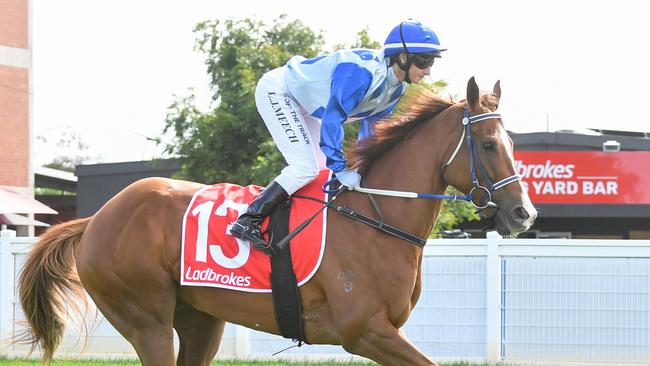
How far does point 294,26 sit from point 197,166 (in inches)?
155

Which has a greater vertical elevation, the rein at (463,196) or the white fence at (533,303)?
the rein at (463,196)

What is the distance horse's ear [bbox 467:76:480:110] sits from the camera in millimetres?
4910

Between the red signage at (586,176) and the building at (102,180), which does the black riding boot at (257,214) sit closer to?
the red signage at (586,176)

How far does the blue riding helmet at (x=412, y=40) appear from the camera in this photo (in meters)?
5.07

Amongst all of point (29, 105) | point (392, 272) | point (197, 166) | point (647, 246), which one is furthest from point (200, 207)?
point (29, 105)

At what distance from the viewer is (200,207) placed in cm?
541

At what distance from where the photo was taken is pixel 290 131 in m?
5.35

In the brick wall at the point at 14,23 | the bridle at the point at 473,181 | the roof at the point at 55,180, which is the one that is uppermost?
the brick wall at the point at 14,23

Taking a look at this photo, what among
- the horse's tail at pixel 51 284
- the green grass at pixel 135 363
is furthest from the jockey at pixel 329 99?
the green grass at pixel 135 363

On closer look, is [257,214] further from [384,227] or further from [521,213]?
[521,213]

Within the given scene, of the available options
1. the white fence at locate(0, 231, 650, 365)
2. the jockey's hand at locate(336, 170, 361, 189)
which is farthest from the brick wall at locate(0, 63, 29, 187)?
the jockey's hand at locate(336, 170, 361, 189)

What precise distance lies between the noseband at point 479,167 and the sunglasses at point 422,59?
33 cm

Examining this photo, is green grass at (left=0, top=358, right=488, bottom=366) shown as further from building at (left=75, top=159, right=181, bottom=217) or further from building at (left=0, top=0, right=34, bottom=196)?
building at (left=0, top=0, right=34, bottom=196)

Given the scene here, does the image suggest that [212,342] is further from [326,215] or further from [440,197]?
[440,197]
